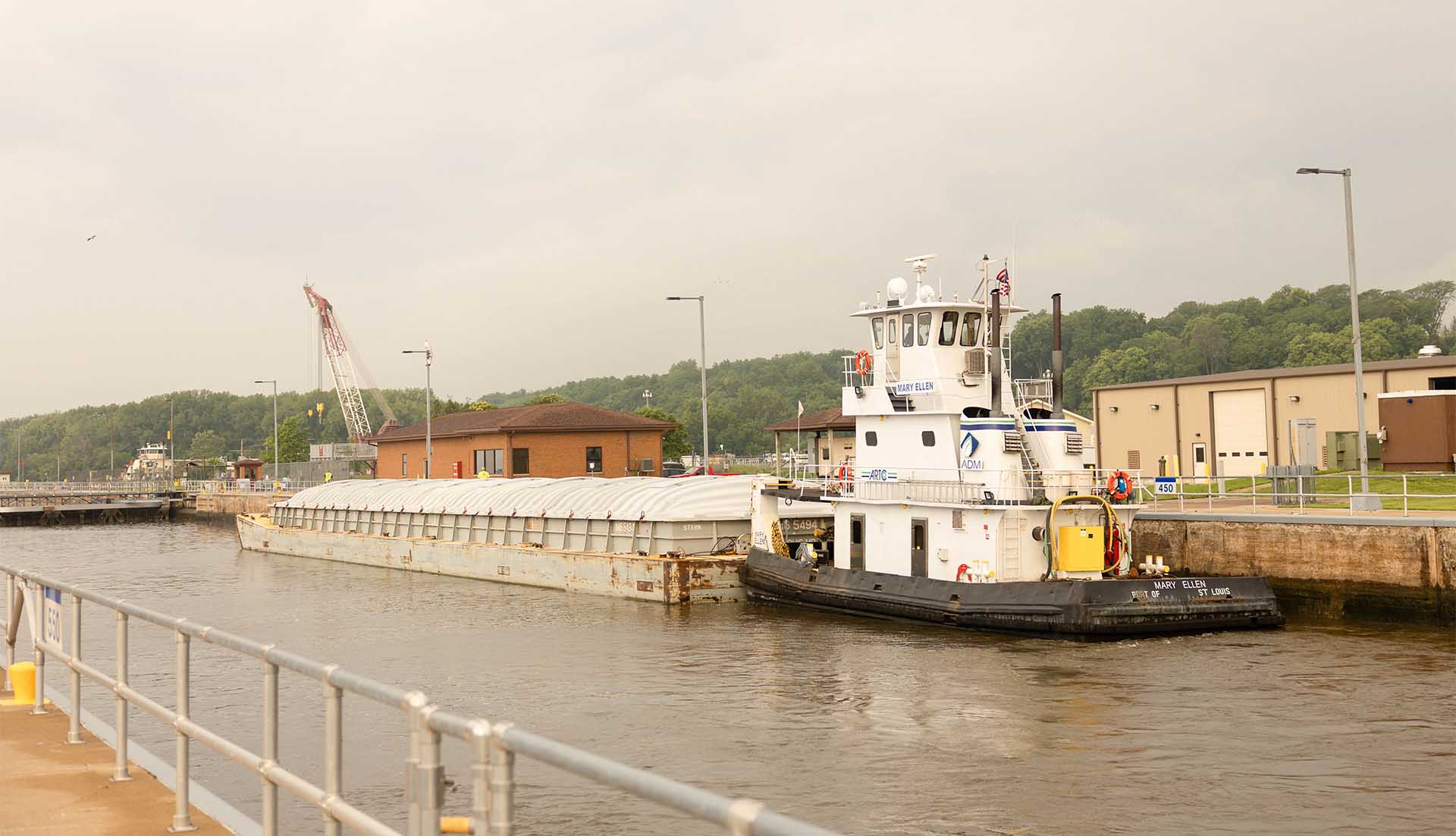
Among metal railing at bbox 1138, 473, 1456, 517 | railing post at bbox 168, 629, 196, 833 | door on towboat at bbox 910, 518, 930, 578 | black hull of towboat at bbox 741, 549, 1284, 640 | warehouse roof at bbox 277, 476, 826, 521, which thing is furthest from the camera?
warehouse roof at bbox 277, 476, 826, 521

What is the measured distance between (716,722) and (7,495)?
9736 centimetres

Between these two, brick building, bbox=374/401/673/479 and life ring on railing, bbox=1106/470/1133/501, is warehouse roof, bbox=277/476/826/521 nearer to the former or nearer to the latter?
brick building, bbox=374/401/673/479

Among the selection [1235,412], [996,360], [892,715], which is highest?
[996,360]

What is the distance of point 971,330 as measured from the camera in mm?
29547

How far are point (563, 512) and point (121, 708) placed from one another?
3061 centimetres

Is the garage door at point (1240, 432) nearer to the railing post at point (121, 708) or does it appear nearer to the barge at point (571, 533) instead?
the barge at point (571, 533)

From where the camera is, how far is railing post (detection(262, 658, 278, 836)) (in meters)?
6.28

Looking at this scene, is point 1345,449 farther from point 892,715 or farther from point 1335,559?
point 892,715

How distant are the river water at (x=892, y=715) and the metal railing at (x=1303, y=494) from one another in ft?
16.8

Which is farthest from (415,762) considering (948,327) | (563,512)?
(563,512)

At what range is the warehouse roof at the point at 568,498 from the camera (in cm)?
3419

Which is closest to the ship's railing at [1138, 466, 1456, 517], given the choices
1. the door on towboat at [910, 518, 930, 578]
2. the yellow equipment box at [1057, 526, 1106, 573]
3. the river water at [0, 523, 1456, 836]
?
the yellow equipment box at [1057, 526, 1106, 573]

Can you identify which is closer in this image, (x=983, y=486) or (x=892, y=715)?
(x=892, y=715)

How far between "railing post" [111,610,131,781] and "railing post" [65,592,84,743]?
105cm
